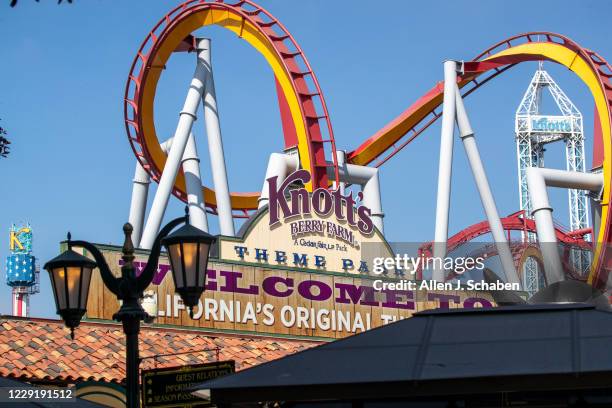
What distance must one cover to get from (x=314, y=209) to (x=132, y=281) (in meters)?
13.5

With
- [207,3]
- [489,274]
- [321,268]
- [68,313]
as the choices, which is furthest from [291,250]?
[68,313]

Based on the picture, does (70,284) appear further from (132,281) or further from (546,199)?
(546,199)

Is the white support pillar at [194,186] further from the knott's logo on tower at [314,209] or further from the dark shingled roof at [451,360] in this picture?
the dark shingled roof at [451,360]

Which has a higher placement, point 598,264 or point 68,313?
point 598,264

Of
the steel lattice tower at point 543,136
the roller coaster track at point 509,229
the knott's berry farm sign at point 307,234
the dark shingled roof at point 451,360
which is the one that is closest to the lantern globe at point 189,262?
the dark shingled roof at point 451,360

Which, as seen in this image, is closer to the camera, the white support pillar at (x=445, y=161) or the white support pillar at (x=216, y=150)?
the white support pillar at (x=216, y=150)

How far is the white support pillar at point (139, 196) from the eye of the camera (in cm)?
2434

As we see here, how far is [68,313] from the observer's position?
7906 mm

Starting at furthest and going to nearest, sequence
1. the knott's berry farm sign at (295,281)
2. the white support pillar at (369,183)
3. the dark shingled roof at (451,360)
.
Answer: the white support pillar at (369,183) < the knott's berry farm sign at (295,281) < the dark shingled roof at (451,360)

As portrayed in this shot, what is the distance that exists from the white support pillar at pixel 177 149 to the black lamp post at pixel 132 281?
44.7 feet

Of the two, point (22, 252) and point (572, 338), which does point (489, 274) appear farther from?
point (22, 252)

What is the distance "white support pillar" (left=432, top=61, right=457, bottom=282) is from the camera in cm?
2405

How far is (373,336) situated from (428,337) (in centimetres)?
37

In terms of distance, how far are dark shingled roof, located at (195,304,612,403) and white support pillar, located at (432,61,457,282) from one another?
16236 millimetres
